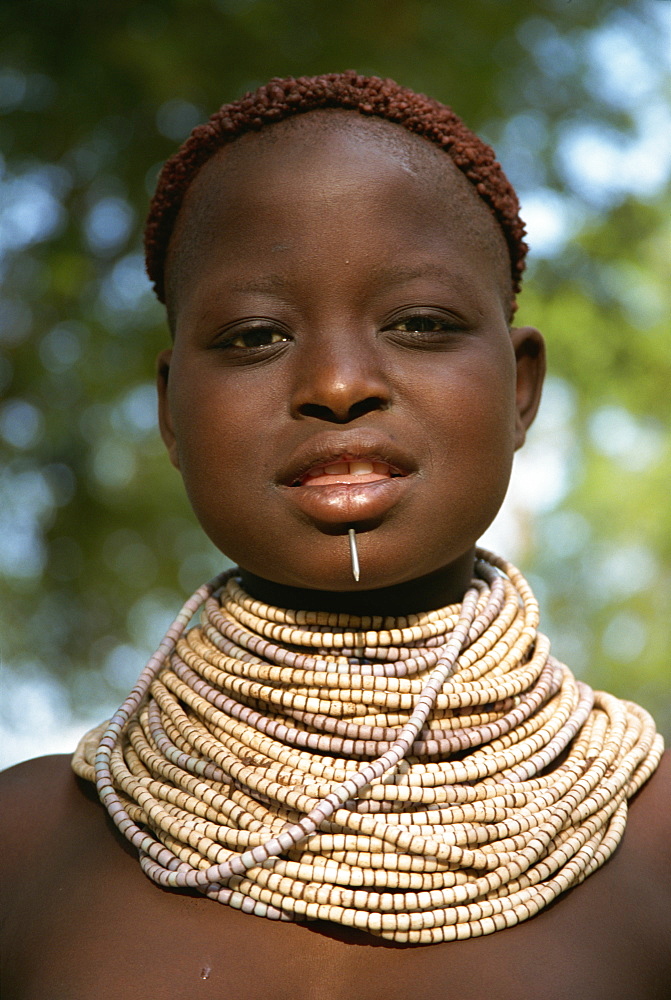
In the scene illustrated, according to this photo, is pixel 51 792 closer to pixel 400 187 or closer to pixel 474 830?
pixel 474 830

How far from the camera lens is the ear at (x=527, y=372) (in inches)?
79.2

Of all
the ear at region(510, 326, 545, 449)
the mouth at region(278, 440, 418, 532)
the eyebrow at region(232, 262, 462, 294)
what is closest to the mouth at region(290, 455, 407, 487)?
the mouth at region(278, 440, 418, 532)

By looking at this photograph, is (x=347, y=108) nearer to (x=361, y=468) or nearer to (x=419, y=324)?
(x=419, y=324)

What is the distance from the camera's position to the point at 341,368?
1557mm

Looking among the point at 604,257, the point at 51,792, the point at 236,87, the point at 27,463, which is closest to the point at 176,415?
the point at 51,792

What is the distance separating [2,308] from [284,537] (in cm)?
346

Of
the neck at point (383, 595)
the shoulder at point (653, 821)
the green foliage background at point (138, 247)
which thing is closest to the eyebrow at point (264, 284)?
the neck at point (383, 595)

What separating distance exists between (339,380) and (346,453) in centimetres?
11

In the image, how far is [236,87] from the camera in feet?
14.2

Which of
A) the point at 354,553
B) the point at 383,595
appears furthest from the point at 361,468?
the point at 383,595

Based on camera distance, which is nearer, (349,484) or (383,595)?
(349,484)

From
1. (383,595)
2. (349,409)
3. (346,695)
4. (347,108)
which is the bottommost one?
(346,695)

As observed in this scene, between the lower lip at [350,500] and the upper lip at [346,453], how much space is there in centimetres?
3

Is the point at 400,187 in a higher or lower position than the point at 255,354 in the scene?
higher
